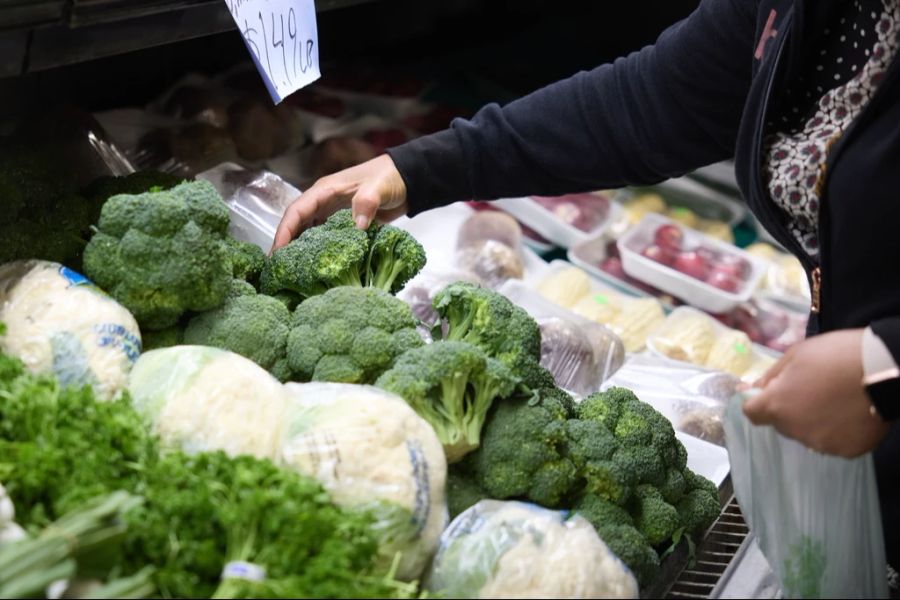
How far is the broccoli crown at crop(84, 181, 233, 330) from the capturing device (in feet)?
5.02

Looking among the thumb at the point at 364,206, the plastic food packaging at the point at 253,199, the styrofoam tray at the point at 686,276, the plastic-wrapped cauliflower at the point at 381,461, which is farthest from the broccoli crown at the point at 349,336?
the styrofoam tray at the point at 686,276

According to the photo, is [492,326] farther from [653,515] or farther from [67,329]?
[67,329]

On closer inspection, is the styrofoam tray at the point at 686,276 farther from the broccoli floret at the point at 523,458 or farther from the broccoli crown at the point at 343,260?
the broccoli floret at the point at 523,458

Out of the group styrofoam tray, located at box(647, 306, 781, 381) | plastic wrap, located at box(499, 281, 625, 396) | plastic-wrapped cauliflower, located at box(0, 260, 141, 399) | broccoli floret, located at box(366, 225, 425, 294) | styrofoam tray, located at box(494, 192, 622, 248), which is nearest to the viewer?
plastic-wrapped cauliflower, located at box(0, 260, 141, 399)

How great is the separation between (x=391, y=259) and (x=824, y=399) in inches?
32.9

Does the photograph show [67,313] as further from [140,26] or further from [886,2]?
[886,2]

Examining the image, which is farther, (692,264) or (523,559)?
(692,264)

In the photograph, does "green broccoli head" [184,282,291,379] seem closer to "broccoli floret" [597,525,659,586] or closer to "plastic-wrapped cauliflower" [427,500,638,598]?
"plastic-wrapped cauliflower" [427,500,638,598]

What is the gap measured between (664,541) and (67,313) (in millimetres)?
A: 983

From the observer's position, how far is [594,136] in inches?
89.0

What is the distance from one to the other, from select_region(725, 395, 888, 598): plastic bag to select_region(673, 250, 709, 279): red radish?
2150mm

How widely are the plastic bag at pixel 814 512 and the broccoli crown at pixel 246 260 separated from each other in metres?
0.86

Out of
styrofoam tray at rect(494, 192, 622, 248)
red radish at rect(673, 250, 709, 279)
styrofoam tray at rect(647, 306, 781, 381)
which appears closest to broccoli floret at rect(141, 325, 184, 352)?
styrofoam tray at rect(647, 306, 781, 381)

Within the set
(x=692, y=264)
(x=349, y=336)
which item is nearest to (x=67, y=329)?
(x=349, y=336)
